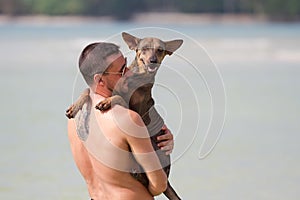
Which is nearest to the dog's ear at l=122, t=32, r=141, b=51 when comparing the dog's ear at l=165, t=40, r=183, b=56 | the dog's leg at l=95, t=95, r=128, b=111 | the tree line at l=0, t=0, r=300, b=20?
the dog's ear at l=165, t=40, r=183, b=56

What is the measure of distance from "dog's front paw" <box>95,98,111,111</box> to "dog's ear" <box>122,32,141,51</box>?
25cm

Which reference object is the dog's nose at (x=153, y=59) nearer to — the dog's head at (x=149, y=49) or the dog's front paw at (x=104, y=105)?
the dog's head at (x=149, y=49)

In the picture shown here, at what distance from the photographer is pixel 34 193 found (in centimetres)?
574

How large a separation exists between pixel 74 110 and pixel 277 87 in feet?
31.5

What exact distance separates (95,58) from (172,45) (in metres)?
0.30

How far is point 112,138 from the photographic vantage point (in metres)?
3.16

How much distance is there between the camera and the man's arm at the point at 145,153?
3080mm

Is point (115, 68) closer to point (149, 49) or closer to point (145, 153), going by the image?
point (149, 49)

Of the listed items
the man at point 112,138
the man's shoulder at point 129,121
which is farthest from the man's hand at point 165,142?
the man's shoulder at point 129,121

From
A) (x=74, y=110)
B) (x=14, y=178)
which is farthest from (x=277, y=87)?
(x=74, y=110)

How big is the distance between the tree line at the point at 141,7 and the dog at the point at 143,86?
43.4 m

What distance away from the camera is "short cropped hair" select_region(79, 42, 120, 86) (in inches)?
124

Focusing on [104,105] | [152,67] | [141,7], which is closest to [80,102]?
[104,105]

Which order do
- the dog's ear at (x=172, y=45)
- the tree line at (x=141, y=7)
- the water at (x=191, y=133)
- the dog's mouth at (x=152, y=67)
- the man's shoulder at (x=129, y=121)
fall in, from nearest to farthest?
the man's shoulder at (x=129, y=121), the dog's mouth at (x=152, y=67), the dog's ear at (x=172, y=45), the water at (x=191, y=133), the tree line at (x=141, y=7)
